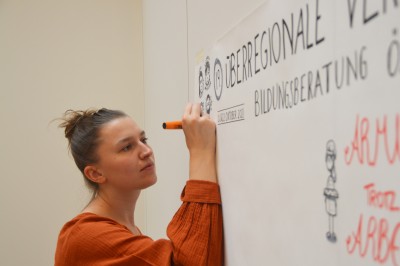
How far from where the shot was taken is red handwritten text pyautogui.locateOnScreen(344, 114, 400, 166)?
29 cm

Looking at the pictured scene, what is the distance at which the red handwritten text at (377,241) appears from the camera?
0.96 ft

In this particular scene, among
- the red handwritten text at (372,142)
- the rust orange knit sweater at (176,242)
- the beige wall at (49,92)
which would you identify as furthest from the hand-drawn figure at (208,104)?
the beige wall at (49,92)

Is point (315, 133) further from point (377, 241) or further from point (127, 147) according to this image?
point (127, 147)

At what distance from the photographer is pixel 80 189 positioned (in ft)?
5.49

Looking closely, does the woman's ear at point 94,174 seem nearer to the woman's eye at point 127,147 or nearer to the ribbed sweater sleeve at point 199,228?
the woman's eye at point 127,147

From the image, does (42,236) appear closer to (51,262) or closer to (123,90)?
(51,262)

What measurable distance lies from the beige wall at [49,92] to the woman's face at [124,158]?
851mm

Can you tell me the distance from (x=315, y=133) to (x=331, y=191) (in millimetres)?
64

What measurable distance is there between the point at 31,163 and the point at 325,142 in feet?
5.03

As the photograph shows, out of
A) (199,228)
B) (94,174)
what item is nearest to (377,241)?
(199,228)

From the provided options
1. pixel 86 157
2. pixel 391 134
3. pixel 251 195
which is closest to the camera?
pixel 391 134

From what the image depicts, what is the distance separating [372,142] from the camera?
1.02 feet

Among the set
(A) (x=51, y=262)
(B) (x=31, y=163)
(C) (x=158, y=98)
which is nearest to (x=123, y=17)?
(C) (x=158, y=98)

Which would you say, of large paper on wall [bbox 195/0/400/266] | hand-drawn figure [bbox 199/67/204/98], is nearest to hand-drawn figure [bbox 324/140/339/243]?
large paper on wall [bbox 195/0/400/266]
